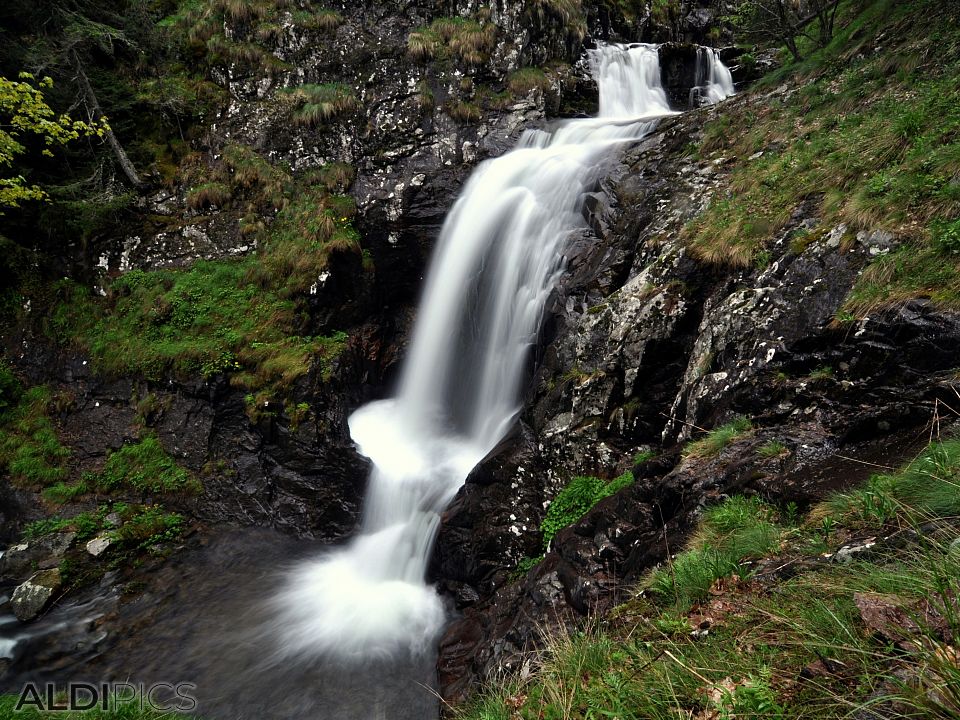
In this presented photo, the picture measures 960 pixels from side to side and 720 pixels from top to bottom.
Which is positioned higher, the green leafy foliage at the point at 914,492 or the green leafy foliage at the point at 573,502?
the green leafy foliage at the point at 914,492

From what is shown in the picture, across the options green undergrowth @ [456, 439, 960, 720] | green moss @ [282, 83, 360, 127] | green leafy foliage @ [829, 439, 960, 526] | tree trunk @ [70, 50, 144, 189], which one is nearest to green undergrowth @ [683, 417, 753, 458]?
green undergrowth @ [456, 439, 960, 720]

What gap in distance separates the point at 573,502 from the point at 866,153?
19.4 ft

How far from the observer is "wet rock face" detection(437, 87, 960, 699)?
160 inches

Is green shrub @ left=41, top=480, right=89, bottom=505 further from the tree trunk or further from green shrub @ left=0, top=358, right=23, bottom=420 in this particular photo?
the tree trunk

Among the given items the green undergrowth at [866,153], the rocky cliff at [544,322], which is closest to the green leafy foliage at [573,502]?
the rocky cliff at [544,322]

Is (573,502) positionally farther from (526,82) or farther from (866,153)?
(526,82)

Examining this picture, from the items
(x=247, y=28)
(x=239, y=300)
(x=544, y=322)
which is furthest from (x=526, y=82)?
(x=239, y=300)

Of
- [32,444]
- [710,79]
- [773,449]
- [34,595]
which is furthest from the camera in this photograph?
[710,79]

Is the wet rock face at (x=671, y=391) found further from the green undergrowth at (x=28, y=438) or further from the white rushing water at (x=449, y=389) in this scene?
the green undergrowth at (x=28, y=438)

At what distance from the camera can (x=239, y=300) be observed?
1166cm

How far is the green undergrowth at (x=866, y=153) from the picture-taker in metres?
4.75

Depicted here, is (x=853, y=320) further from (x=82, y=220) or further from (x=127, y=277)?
(x=82, y=220)

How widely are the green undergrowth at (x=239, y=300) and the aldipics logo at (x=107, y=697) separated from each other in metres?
5.47

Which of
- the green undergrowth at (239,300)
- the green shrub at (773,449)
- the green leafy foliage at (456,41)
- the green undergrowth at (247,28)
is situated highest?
the green undergrowth at (247,28)
